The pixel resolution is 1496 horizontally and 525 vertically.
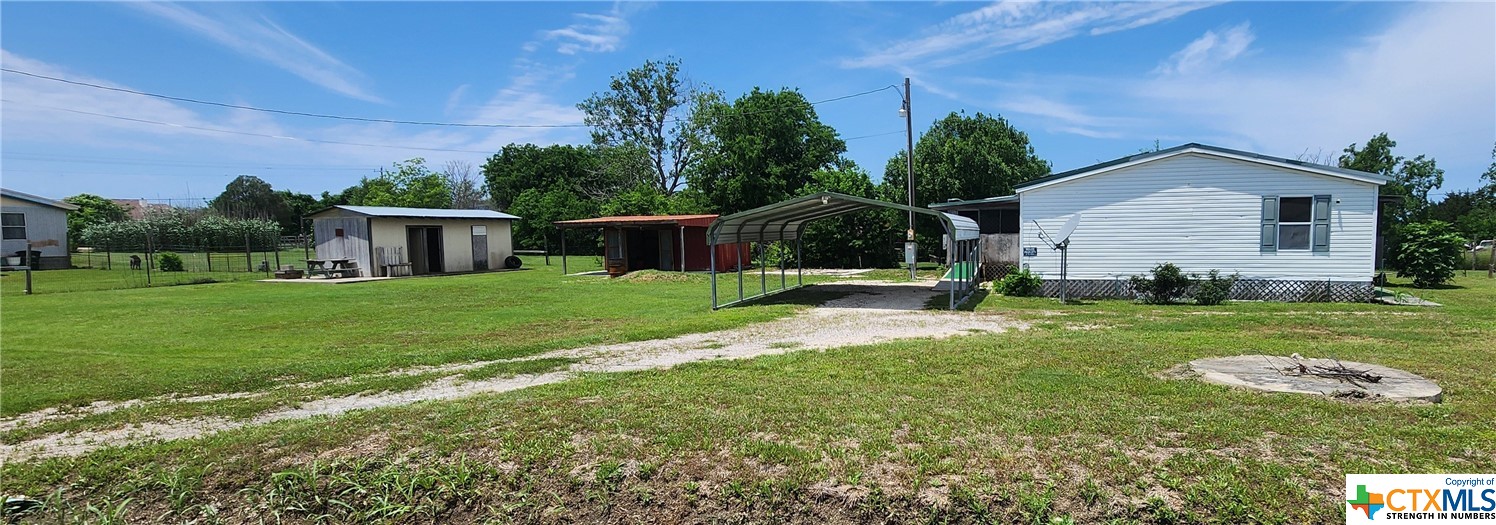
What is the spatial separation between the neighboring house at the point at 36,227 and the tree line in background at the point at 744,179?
9.22m

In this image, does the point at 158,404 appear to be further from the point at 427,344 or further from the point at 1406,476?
the point at 1406,476

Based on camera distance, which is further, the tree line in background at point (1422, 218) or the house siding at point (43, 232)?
the house siding at point (43, 232)

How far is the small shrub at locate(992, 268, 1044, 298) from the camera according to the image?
15.4m

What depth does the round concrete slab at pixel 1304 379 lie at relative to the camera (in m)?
5.40

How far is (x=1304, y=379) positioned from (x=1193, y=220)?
1002 cm

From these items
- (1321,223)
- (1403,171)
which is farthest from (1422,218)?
(1321,223)

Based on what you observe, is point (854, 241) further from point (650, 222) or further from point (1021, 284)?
point (1021, 284)

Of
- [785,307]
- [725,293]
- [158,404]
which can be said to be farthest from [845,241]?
[158,404]

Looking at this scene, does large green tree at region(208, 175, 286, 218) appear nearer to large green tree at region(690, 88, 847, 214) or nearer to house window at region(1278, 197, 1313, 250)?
large green tree at region(690, 88, 847, 214)

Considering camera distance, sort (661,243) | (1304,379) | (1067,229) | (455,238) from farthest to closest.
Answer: (455,238), (661,243), (1067,229), (1304,379)

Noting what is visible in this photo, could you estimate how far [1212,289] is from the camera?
1345cm

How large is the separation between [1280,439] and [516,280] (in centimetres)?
2087

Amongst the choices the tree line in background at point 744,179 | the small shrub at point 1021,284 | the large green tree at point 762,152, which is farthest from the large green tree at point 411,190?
the small shrub at point 1021,284

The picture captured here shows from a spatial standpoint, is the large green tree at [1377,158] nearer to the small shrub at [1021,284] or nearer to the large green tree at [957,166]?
the large green tree at [957,166]
